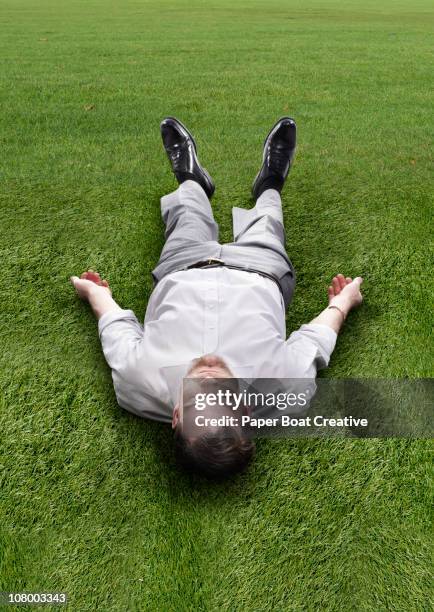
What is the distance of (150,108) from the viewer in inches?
194

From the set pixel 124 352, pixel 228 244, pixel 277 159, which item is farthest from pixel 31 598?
pixel 277 159

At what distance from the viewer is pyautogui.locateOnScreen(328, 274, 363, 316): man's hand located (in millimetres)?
2691

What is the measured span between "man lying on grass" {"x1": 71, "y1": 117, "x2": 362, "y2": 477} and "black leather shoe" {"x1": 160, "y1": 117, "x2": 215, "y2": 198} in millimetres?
429

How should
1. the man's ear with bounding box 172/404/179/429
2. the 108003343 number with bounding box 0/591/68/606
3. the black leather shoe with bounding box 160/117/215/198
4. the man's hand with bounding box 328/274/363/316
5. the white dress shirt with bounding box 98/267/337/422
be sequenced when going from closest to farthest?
the 108003343 number with bounding box 0/591/68/606, the man's ear with bounding box 172/404/179/429, the white dress shirt with bounding box 98/267/337/422, the man's hand with bounding box 328/274/363/316, the black leather shoe with bounding box 160/117/215/198

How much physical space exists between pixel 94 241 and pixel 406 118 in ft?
9.89

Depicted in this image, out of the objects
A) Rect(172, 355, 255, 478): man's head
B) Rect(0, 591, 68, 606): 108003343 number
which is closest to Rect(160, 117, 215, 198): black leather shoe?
Rect(172, 355, 255, 478): man's head

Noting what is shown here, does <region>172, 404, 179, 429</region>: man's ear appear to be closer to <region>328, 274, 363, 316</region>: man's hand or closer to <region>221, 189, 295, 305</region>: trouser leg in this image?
<region>221, 189, 295, 305</region>: trouser leg

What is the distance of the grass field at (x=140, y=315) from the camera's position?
191 cm

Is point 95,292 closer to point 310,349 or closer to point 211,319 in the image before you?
point 211,319

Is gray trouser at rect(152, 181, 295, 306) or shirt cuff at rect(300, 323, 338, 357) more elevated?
gray trouser at rect(152, 181, 295, 306)

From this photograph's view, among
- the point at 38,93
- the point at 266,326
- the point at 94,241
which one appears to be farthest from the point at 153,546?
the point at 38,93

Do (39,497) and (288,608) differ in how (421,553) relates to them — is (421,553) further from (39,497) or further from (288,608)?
(39,497)

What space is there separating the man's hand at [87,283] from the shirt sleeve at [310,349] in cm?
95

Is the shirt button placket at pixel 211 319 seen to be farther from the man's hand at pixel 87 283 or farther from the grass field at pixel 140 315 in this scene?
the man's hand at pixel 87 283
